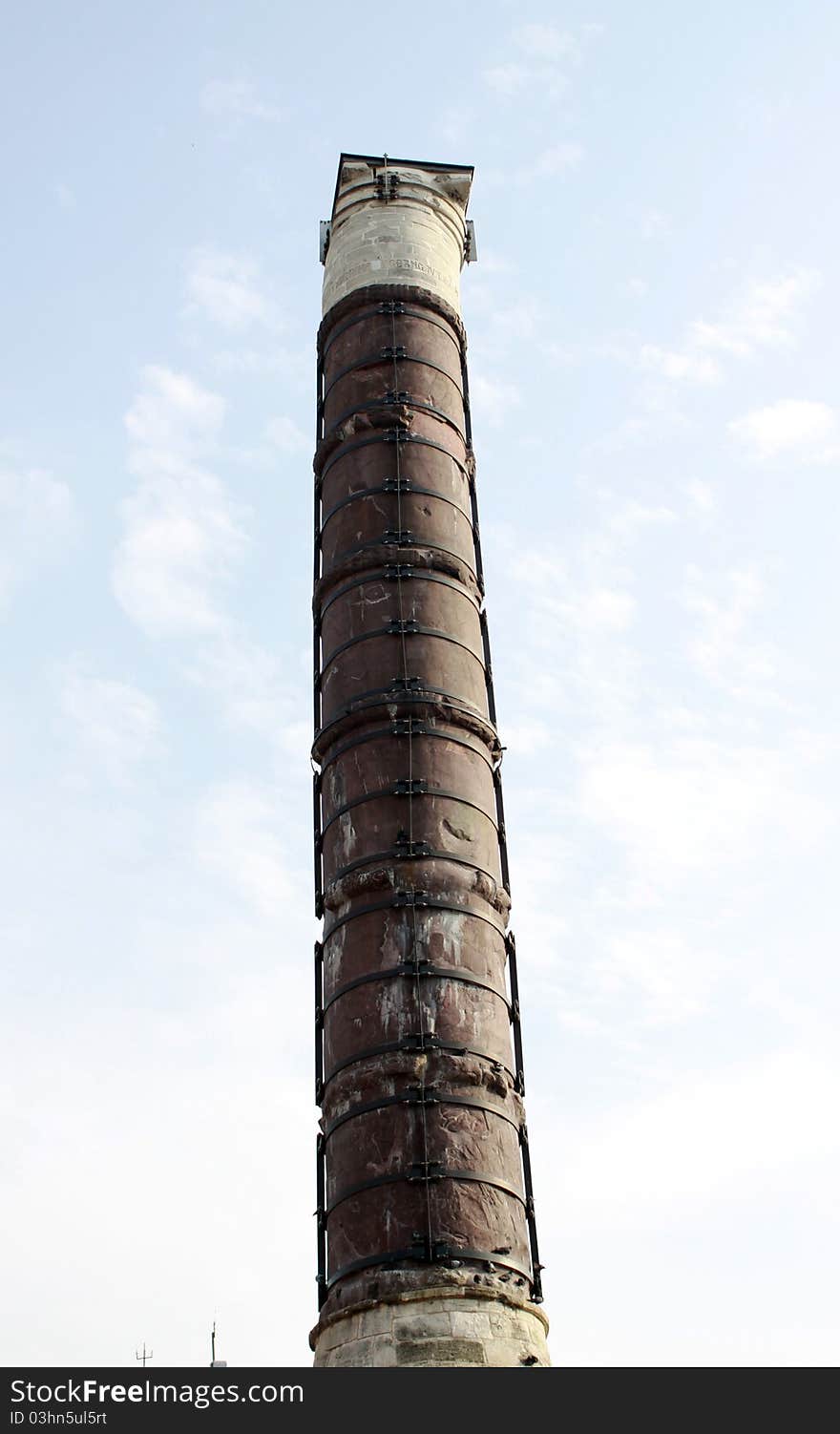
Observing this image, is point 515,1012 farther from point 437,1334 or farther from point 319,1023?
point 437,1334

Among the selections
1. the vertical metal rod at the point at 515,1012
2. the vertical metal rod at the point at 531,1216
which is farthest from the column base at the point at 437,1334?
the vertical metal rod at the point at 515,1012

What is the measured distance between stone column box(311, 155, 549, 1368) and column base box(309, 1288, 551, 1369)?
0.02 meters

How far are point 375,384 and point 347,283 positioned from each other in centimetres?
216

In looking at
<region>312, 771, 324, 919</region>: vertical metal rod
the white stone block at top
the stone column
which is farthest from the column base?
the white stone block at top

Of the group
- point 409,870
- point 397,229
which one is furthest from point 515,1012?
point 397,229

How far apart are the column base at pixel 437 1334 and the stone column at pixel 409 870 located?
0.06 feet

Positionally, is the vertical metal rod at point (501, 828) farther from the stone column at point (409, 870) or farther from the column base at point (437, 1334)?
the column base at point (437, 1334)

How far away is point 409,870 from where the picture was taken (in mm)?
14188

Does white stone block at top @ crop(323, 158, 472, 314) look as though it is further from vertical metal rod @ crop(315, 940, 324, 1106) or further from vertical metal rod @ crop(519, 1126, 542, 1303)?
vertical metal rod @ crop(519, 1126, 542, 1303)

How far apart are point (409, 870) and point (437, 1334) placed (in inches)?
169

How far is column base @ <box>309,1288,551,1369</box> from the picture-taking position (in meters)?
11.8

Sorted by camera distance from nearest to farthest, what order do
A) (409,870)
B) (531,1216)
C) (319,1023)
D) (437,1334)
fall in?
(437,1334), (531,1216), (409,870), (319,1023)
